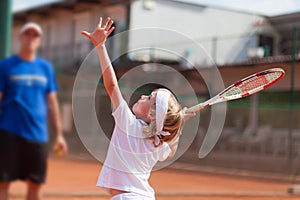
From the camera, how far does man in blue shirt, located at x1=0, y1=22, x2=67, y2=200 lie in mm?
4879

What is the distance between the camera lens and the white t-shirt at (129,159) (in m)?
2.87

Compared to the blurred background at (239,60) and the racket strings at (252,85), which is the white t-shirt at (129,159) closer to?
the racket strings at (252,85)

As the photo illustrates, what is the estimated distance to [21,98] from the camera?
4910 millimetres

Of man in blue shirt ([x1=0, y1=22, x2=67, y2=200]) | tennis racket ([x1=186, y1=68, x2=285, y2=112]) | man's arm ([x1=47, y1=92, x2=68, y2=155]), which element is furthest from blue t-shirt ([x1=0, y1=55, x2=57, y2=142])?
tennis racket ([x1=186, y1=68, x2=285, y2=112])

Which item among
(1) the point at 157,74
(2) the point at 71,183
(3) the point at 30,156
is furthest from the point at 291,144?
(3) the point at 30,156

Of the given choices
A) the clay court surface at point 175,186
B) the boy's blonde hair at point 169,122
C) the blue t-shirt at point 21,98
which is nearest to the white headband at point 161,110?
the boy's blonde hair at point 169,122

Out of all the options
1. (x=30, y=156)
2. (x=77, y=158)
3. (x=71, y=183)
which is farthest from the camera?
(x=77, y=158)

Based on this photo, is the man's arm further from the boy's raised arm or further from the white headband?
the white headband

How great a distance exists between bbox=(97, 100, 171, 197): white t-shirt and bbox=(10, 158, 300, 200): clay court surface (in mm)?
4347

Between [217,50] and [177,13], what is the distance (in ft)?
11.8

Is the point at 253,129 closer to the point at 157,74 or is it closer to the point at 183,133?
the point at 157,74

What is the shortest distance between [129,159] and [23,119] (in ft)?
7.25

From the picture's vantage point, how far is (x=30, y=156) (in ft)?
16.2

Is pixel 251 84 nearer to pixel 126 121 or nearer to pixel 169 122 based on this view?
pixel 169 122
